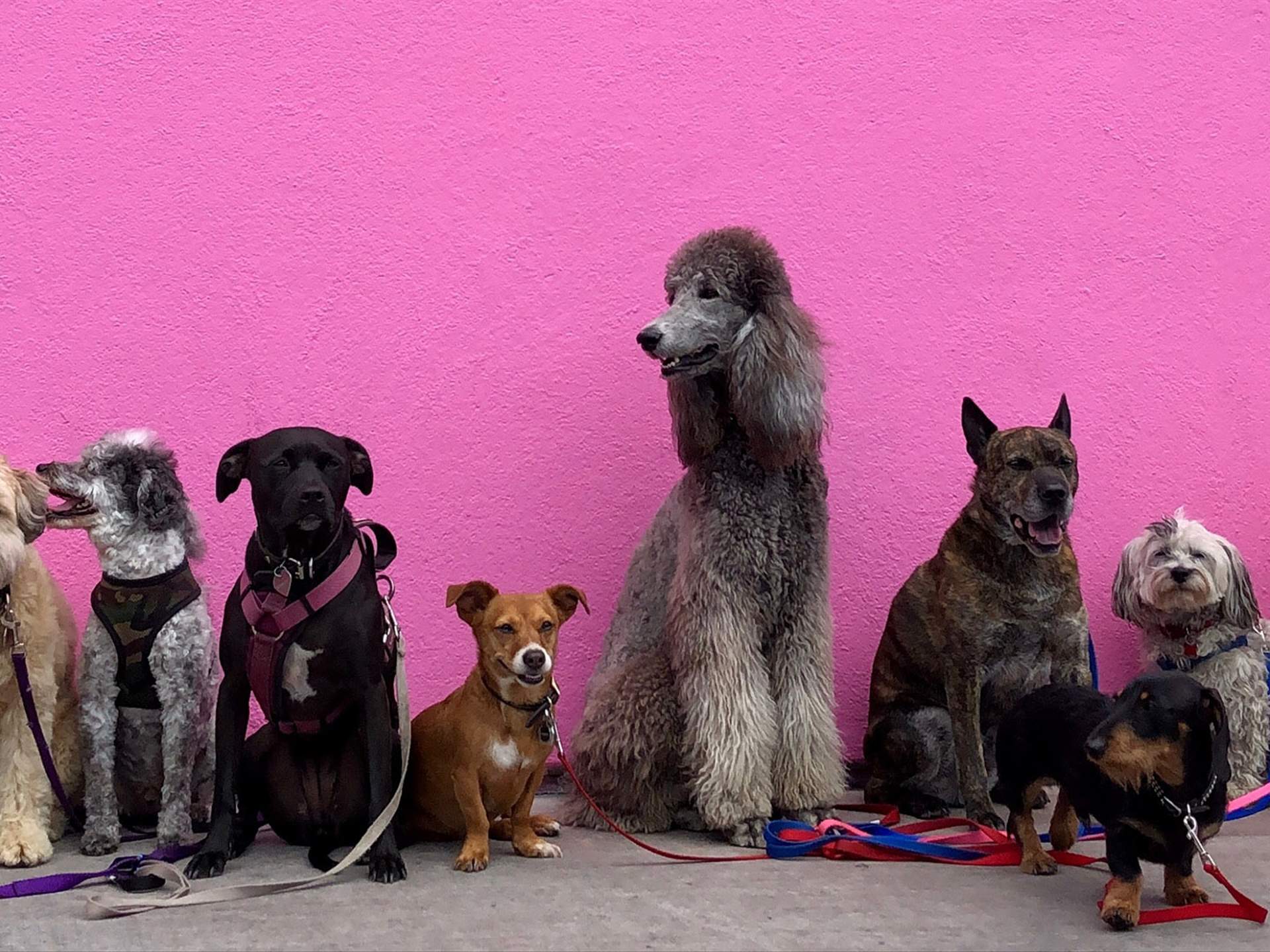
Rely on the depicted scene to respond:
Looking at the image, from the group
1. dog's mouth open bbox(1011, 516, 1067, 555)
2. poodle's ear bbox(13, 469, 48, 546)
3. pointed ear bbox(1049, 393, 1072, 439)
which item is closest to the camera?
poodle's ear bbox(13, 469, 48, 546)

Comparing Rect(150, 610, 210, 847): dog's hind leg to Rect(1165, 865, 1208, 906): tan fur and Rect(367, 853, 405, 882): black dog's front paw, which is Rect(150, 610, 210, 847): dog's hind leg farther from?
Rect(1165, 865, 1208, 906): tan fur

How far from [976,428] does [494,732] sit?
5.47 feet

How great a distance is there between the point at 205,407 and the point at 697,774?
1913 mm

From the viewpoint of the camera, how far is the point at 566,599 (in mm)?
3447

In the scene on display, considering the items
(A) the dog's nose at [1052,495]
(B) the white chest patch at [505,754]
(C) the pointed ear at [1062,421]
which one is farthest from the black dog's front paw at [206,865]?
(C) the pointed ear at [1062,421]

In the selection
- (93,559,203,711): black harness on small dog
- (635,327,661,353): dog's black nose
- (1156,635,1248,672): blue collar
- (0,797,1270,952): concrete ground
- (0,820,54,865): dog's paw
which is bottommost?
(0,797,1270,952): concrete ground

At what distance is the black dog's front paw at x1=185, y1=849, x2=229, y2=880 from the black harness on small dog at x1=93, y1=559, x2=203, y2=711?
503 mm

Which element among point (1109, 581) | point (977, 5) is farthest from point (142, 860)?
point (977, 5)

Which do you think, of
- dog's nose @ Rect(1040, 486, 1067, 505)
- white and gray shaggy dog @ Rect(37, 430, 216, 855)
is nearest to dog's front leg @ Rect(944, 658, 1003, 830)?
dog's nose @ Rect(1040, 486, 1067, 505)

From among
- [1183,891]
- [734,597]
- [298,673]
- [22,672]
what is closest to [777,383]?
[734,597]

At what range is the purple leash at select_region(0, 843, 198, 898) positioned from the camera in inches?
119

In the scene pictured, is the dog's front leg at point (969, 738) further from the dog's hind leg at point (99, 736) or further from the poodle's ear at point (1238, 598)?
the dog's hind leg at point (99, 736)

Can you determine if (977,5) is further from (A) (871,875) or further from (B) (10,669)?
(B) (10,669)

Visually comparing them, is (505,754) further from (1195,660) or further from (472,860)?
(1195,660)
